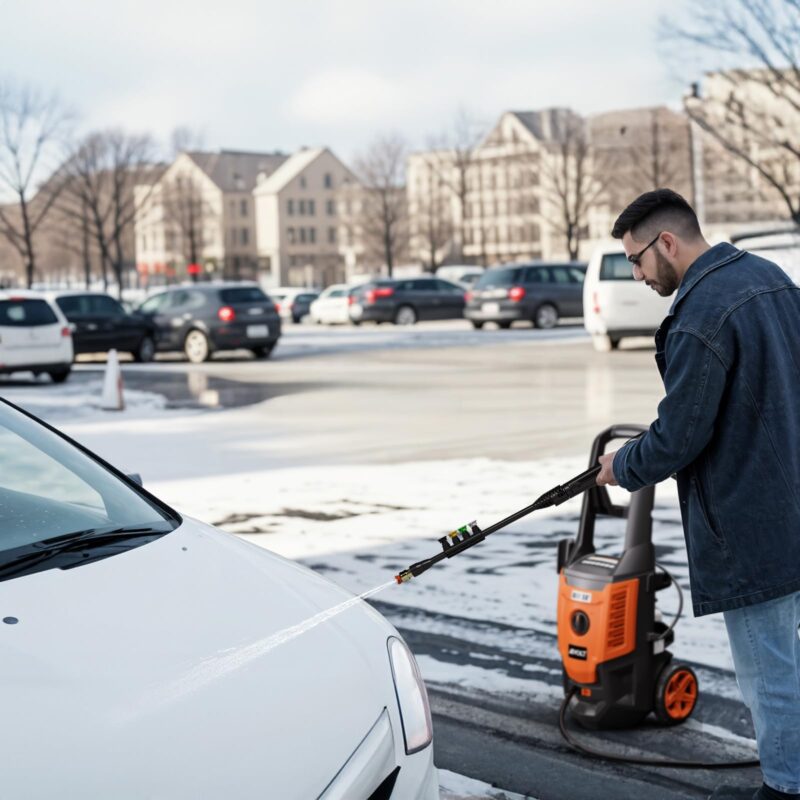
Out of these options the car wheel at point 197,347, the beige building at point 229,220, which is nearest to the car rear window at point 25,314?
the car wheel at point 197,347

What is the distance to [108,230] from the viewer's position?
99750 millimetres

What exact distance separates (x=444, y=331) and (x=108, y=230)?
7089 cm

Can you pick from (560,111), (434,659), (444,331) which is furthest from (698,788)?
(560,111)

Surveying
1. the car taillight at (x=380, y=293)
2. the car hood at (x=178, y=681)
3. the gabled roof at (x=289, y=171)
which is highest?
the gabled roof at (x=289, y=171)

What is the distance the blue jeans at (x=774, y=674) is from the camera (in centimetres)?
357

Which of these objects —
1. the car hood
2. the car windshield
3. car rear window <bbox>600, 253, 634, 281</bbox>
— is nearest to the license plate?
car rear window <bbox>600, 253, 634, 281</bbox>

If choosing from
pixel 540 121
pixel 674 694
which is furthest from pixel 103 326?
pixel 540 121

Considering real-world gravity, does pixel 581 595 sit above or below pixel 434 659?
above

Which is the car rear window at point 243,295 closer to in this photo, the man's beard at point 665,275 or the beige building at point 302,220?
the man's beard at point 665,275

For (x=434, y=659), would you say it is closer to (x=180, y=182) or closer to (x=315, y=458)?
(x=315, y=458)

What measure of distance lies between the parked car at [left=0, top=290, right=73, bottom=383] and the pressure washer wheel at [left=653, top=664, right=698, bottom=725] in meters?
17.2

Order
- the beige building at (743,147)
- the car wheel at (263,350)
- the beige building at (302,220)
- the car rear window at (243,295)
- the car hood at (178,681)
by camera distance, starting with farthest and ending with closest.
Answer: the beige building at (302,220), the beige building at (743,147), the car wheel at (263,350), the car rear window at (243,295), the car hood at (178,681)

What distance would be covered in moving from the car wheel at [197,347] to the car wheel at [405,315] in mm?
14113

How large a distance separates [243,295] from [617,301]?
707 cm
